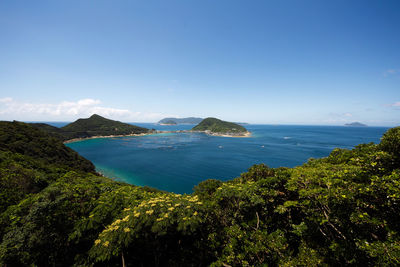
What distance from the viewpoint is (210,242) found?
743 cm

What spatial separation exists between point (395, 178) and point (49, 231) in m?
13.9

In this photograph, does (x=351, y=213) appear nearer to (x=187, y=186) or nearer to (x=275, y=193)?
(x=275, y=193)

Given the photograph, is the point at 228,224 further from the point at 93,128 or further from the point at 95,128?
the point at 93,128

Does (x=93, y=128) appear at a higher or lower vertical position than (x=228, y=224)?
higher

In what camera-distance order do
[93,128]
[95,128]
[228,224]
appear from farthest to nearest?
[95,128], [93,128], [228,224]

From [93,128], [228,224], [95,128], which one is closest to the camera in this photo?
[228,224]

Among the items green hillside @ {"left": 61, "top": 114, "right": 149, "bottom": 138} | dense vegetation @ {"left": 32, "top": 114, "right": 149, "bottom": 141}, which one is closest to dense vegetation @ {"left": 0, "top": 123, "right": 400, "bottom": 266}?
dense vegetation @ {"left": 32, "top": 114, "right": 149, "bottom": 141}

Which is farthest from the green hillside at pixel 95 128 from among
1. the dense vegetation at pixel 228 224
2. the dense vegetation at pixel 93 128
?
the dense vegetation at pixel 228 224

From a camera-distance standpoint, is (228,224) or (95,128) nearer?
(228,224)

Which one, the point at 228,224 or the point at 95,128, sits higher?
the point at 95,128

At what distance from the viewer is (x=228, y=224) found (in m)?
8.73

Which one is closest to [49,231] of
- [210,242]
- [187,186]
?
[210,242]

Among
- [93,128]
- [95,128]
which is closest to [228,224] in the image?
[95,128]

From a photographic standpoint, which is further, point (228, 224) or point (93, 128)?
point (93, 128)
